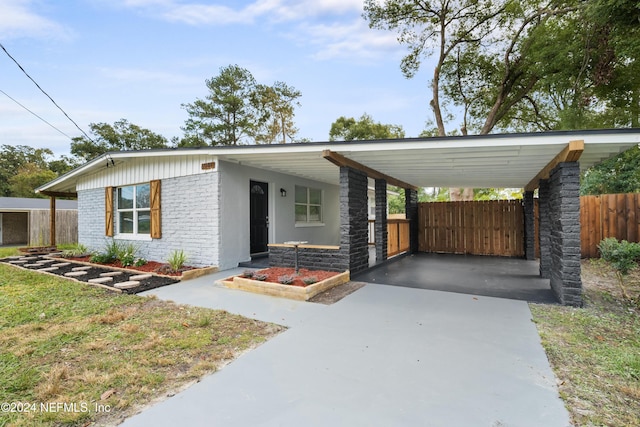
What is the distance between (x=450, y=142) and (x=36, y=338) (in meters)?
5.52

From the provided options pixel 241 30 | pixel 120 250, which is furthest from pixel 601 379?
pixel 241 30

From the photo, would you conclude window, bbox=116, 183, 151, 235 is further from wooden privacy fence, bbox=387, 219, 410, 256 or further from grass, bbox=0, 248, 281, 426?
wooden privacy fence, bbox=387, 219, 410, 256

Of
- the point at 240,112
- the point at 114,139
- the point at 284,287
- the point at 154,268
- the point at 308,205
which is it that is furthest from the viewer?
the point at 114,139

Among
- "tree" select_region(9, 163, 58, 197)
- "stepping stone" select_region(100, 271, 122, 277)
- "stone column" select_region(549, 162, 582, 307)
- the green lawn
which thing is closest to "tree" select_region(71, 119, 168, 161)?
"tree" select_region(9, 163, 58, 197)

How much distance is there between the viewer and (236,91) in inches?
768

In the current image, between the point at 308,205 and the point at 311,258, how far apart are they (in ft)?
12.5

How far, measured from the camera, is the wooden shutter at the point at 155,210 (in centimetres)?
752

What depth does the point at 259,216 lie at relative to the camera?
803 cm

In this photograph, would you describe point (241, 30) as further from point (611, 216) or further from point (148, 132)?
point (148, 132)

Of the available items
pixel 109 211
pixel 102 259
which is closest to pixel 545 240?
pixel 102 259

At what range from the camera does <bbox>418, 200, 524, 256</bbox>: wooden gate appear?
9.30 metres

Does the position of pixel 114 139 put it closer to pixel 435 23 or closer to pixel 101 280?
pixel 101 280

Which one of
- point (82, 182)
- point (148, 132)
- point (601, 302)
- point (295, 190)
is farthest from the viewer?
point (148, 132)

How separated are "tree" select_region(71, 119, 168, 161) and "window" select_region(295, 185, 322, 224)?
57.7 ft
